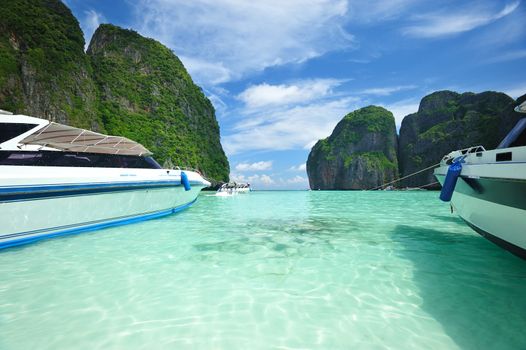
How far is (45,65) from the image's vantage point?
39.0 meters

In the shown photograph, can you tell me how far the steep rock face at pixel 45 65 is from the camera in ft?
113

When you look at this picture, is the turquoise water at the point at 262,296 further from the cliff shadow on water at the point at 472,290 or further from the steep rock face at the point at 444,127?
the steep rock face at the point at 444,127

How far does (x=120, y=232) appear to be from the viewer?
24.2 feet

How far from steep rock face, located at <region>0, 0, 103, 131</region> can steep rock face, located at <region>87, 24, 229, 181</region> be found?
794cm

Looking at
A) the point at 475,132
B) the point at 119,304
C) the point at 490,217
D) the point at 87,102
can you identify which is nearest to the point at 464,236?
the point at 490,217

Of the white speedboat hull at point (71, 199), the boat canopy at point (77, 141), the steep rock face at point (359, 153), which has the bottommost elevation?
the white speedboat hull at point (71, 199)

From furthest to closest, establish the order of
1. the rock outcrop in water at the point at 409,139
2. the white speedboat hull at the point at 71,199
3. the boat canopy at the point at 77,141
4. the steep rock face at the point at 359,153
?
1. the steep rock face at the point at 359,153
2. the rock outcrop in water at the point at 409,139
3. the boat canopy at the point at 77,141
4. the white speedboat hull at the point at 71,199

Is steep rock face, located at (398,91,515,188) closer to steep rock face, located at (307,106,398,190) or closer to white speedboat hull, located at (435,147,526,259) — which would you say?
steep rock face, located at (307,106,398,190)

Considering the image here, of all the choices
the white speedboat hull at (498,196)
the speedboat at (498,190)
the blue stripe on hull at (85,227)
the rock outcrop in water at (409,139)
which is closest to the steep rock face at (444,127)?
the rock outcrop in water at (409,139)

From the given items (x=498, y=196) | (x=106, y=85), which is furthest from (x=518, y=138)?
(x=106, y=85)

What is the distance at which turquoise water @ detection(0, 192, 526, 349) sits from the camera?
2.46 metres

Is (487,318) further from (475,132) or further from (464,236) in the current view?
(475,132)

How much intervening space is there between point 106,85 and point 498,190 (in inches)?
2560

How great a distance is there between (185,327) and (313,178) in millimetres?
123866
